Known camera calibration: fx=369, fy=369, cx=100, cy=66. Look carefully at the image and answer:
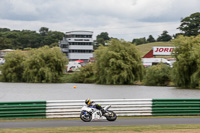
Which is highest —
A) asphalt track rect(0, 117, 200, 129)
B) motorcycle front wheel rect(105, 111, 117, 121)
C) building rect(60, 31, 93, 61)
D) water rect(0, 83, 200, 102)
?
building rect(60, 31, 93, 61)

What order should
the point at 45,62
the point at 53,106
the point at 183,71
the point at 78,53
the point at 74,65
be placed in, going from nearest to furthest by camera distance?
the point at 53,106 → the point at 183,71 → the point at 45,62 → the point at 74,65 → the point at 78,53

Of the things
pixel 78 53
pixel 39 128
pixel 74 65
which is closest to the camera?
pixel 39 128

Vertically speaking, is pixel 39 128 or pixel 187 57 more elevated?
pixel 187 57

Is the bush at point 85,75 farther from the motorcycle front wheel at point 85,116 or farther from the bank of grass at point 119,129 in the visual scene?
the bank of grass at point 119,129

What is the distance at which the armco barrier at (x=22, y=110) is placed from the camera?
66.7ft

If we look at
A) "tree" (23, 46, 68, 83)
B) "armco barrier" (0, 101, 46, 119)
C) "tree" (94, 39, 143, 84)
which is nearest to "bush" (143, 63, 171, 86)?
"tree" (94, 39, 143, 84)

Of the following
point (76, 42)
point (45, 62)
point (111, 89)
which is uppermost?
point (76, 42)

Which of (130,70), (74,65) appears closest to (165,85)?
(130,70)

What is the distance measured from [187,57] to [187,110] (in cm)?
3580

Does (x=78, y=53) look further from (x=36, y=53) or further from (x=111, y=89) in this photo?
(x=111, y=89)

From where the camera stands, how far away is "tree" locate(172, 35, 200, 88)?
5459 centimetres

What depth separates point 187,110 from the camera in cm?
2188

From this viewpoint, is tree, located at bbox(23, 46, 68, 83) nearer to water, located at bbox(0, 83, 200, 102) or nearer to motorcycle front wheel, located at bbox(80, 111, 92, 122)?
water, located at bbox(0, 83, 200, 102)

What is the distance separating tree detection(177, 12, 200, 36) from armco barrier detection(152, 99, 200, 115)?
134 m
